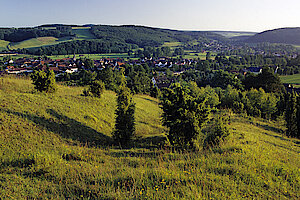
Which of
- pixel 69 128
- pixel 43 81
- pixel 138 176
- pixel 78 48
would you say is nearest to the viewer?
pixel 138 176

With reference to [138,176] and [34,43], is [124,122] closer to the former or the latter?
[138,176]

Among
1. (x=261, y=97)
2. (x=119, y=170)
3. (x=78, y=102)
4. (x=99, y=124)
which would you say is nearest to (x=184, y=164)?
(x=119, y=170)

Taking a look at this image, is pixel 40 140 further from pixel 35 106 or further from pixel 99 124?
pixel 99 124

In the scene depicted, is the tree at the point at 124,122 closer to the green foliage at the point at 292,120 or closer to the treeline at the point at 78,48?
the green foliage at the point at 292,120

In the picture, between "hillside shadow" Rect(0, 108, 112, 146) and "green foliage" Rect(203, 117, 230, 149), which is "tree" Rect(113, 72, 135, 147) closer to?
Result: "hillside shadow" Rect(0, 108, 112, 146)

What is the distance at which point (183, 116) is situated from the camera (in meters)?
10.4

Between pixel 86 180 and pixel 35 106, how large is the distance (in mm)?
10774

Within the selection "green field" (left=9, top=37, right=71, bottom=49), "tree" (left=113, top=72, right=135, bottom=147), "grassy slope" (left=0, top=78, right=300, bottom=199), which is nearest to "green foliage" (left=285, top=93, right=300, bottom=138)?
"grassy slope" (left=0, top=78, right=300, bottom=199)

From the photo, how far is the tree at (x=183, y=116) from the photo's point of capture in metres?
10.1

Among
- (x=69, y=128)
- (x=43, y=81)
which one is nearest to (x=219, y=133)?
(x=69, y=128)

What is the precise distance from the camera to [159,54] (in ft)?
543

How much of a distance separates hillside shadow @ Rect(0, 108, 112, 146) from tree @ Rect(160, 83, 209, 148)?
4.57 m

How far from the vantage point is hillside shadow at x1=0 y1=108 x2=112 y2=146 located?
36.1ft

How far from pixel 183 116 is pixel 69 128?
7963mm
